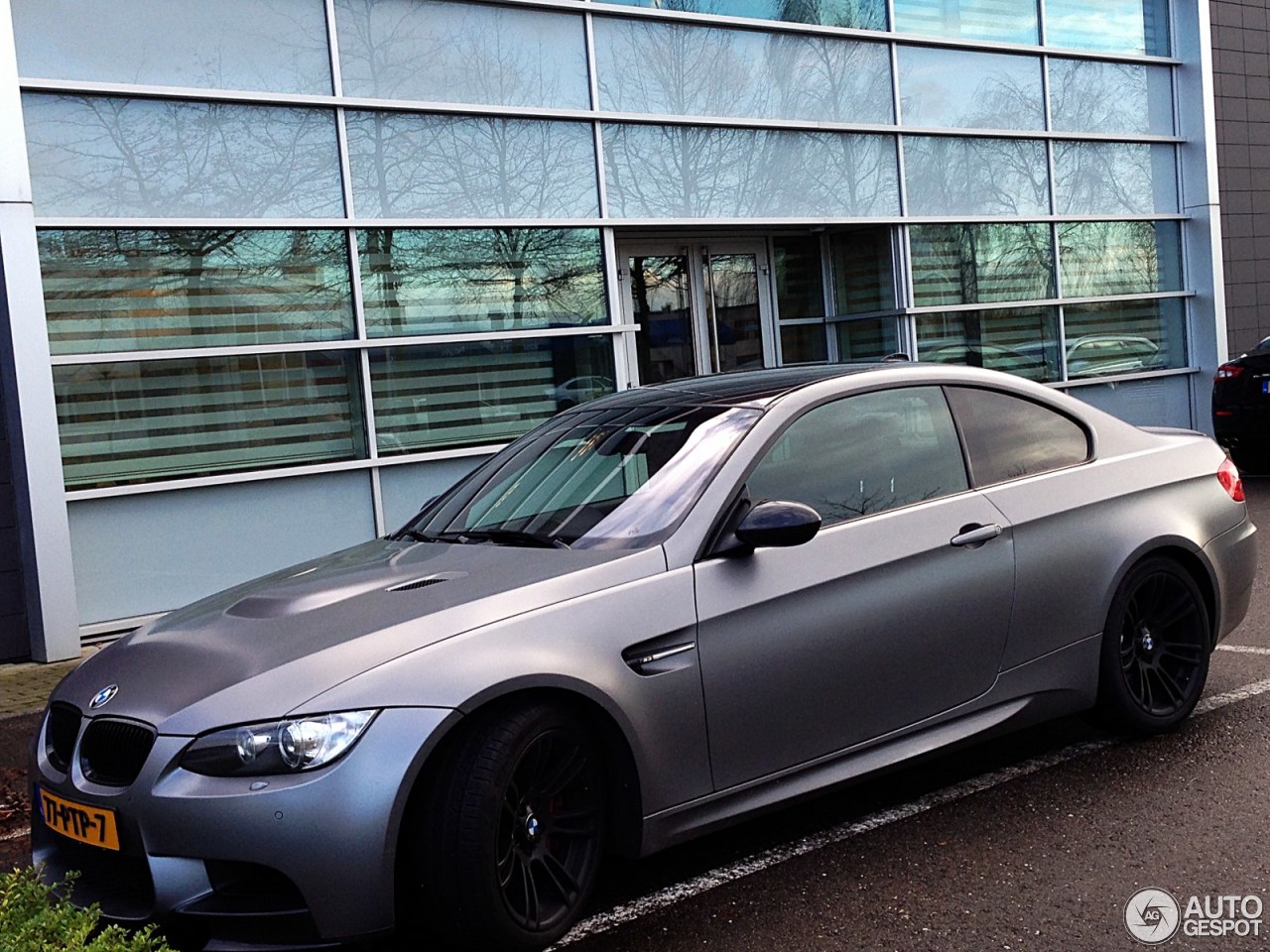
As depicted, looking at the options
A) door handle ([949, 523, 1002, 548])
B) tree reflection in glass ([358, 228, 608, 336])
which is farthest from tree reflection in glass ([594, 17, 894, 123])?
door handle ([949, 523, 1002, 548])

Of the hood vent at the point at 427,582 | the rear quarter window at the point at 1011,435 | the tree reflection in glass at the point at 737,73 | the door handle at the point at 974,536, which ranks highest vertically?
the tree reflection in glass at the point at 737,73

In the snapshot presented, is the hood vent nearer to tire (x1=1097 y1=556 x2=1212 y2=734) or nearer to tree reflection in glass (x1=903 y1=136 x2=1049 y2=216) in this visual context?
tire (x1=1097 y1=556 x2=1212 y2=734)

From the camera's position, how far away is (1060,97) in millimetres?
13578

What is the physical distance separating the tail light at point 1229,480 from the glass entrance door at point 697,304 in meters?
6.24

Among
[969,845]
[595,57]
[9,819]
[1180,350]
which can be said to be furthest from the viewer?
[1180,350]

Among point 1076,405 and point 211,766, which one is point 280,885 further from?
point 1076,405

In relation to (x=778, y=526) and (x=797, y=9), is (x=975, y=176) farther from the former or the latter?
(x=778, y=526)

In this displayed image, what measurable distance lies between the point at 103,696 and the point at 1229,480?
4.10 meters

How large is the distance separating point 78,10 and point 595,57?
380cm

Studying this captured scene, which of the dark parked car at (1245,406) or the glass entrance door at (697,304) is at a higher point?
the glass entrance door at (697,304)

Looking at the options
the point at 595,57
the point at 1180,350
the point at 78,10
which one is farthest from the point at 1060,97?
the point at 78,10

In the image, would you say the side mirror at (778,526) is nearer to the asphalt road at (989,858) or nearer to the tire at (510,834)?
the tire at (510,834)

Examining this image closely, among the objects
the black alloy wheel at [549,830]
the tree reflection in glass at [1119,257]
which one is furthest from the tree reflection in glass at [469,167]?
the black alloy wheel at [549,830]

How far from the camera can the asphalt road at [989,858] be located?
3.46 metres
